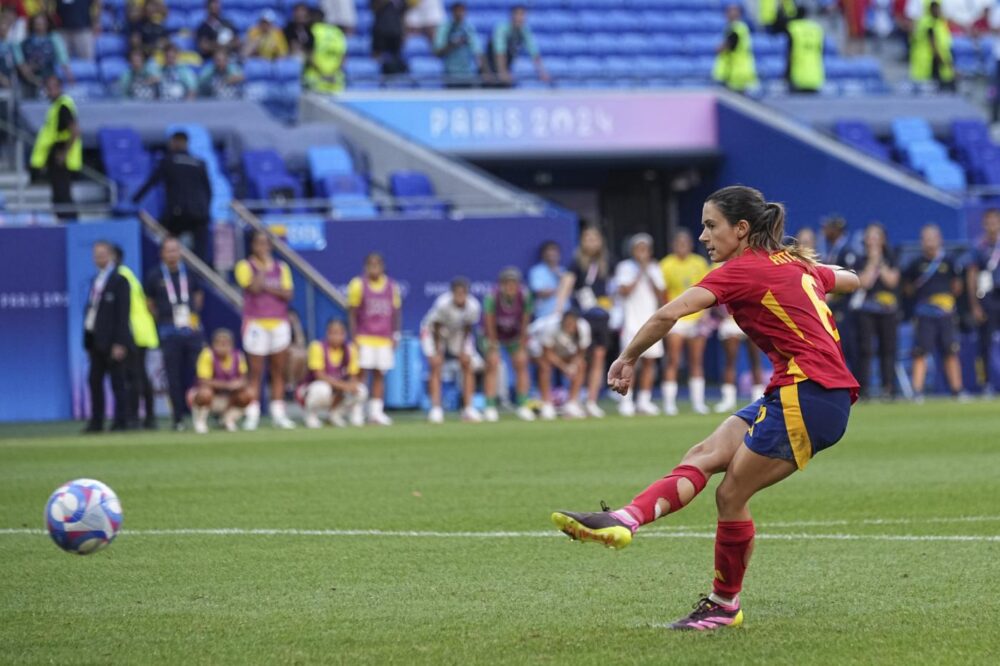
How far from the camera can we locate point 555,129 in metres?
28.1

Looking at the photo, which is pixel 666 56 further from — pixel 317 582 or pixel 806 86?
pixel 317 582

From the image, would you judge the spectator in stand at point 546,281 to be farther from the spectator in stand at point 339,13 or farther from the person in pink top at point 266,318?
the spectator in stand at point 339,13

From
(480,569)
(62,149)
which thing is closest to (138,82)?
(62,149)

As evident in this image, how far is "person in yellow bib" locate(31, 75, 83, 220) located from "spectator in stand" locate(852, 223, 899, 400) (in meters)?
10.4

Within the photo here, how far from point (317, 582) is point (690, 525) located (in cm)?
292

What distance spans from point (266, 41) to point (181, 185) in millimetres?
7076

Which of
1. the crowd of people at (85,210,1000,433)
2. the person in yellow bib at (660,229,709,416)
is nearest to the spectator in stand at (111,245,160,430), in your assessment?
the crowd of people at (85,210,1000,433)

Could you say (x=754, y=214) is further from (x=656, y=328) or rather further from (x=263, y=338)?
(x=263, y=338)

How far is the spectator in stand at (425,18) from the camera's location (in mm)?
30031

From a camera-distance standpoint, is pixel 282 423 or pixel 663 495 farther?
pixel 282 423

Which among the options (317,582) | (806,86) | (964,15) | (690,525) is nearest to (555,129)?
(806,86)

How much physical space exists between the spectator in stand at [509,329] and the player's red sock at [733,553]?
45.0 ft

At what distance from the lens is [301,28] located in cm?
2786

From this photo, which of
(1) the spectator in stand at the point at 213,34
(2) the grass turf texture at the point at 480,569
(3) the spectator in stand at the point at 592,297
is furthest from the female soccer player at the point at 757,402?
(1) the spectator in stand at the point at 213,34
